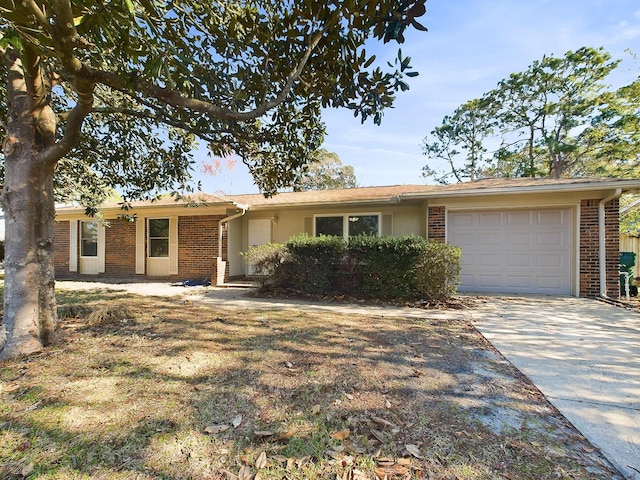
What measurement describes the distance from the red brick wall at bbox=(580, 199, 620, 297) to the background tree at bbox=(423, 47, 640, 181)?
13.7m

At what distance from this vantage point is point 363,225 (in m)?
10.2

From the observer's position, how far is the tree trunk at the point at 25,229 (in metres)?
3.34

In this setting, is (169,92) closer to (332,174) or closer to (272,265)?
(272,265)

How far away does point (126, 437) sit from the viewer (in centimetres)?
194

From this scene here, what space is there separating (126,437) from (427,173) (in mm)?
27907

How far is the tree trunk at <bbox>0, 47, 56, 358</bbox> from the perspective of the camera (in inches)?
131

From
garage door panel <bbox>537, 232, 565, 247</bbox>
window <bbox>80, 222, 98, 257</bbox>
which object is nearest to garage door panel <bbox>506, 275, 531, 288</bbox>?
garage door panel <bbox>537, 232, 565, 247</bbox>

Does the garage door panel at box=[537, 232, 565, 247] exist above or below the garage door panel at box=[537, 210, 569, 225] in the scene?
below

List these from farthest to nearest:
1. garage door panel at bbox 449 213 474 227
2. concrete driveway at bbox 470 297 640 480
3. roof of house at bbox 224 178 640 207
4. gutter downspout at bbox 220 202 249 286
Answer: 1. gutter downspout at bbox 220 202 249 286
2. garage door panel at bbox 449 213 474 227
3. roof of house at bbox 224 178 640 207
4. concrete driveway at bbox 470 297 640 480

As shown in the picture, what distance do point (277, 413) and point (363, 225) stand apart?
835cm

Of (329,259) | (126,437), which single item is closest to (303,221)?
(329,259)

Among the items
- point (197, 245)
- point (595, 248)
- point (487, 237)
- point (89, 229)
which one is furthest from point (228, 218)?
point (595, 248)

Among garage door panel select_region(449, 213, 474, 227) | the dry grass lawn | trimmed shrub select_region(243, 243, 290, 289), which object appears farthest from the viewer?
garage door panel select_region(449, 213, 474, 227)

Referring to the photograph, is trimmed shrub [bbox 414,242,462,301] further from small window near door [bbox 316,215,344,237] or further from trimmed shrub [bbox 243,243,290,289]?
small window near door [bbox 316,215,344,237]
